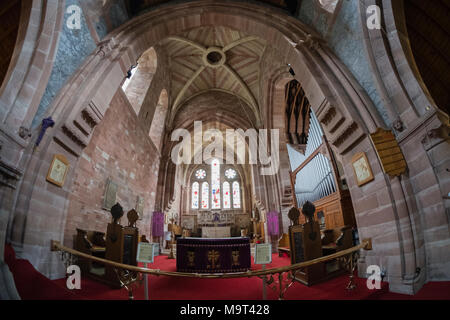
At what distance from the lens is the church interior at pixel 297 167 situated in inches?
109

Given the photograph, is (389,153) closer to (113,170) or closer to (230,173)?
(113,170)

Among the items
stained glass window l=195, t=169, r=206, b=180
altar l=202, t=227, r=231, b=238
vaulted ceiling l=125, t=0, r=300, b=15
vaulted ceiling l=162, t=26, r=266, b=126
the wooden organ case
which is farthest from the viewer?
stained glass window l=195, t=169, r=206, b=180

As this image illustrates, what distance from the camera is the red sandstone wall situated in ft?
17.6

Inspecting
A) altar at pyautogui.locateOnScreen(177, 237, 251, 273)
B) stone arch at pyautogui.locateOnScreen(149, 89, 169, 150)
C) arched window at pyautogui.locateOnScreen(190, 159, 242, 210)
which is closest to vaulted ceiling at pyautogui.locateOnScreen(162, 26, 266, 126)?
stone arch at pyautogui.locateOnScreen(149, 89, 169, 150)

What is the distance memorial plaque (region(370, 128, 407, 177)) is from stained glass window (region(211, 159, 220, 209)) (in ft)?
65.9

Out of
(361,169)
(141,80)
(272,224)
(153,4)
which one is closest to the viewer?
(361,169)

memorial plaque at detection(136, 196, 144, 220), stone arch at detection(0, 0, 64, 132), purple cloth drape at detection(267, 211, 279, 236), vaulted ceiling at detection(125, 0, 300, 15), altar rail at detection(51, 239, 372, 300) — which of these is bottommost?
altar rail at detection(51, 239, 372, 300)

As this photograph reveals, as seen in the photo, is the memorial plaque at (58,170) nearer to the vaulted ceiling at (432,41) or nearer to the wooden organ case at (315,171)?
the wooden organ case at (315,171)

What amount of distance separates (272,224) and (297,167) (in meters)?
3.16

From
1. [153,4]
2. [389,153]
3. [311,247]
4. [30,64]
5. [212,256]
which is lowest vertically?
[212,256]

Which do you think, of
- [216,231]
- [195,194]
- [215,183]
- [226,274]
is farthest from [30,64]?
[215,183]

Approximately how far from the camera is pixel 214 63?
11805 mm

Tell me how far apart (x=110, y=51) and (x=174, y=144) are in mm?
8267

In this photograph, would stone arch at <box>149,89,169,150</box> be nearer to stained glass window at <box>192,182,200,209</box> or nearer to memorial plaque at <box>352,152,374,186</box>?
memorial plaque at <box>352,152,374,186</box>
